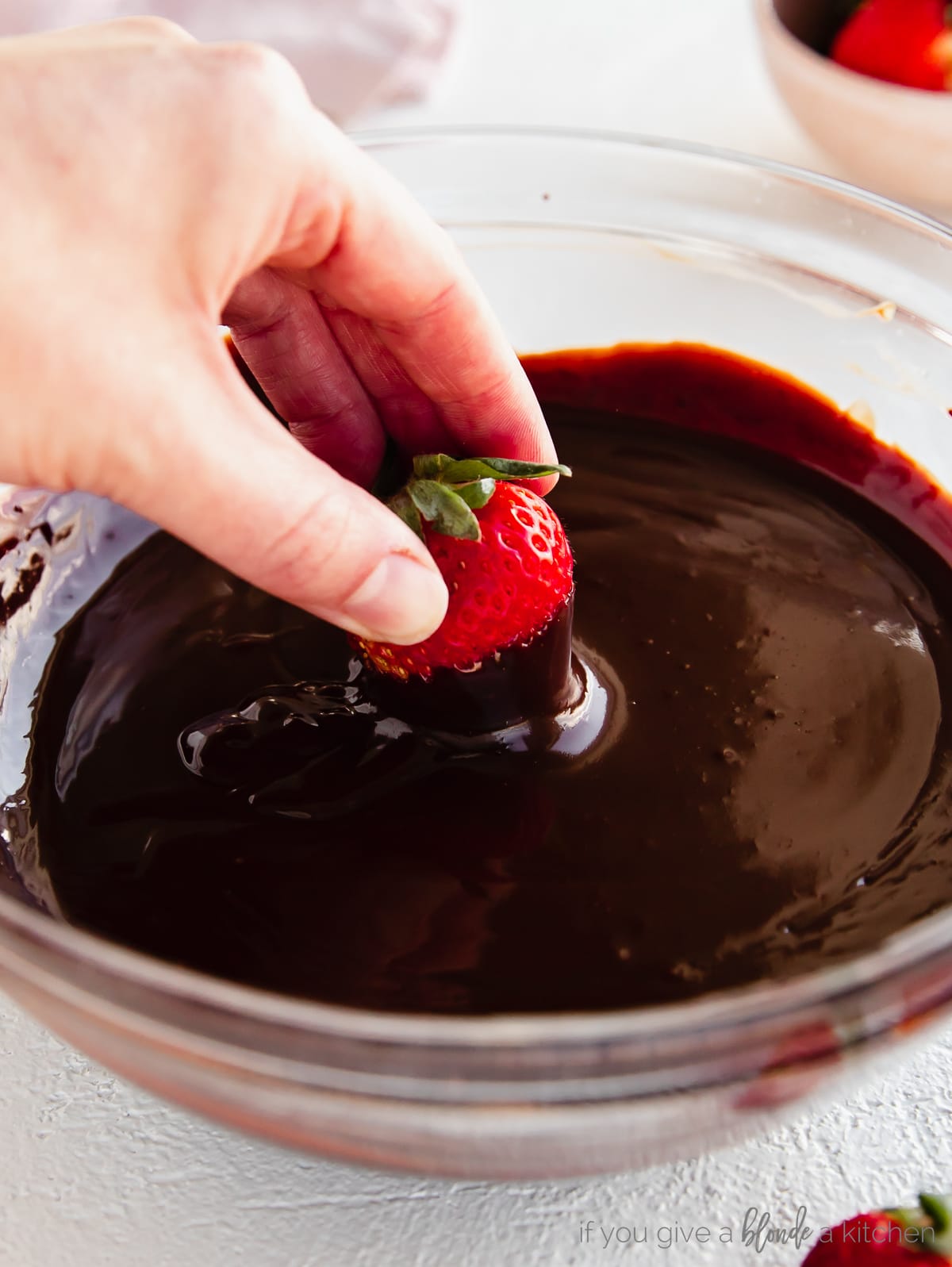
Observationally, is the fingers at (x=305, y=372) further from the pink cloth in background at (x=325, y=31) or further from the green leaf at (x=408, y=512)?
the pink cloth in background at (x=325, y=31)

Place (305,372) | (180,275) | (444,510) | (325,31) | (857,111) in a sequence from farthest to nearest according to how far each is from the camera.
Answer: (325,31) < (857,111) < (305,372) < (444,510) < (180,275)

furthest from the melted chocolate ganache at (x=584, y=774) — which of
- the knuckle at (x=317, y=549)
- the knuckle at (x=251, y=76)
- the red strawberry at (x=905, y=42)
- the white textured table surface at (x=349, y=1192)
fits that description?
the red strawberry at (x=905, y=42)

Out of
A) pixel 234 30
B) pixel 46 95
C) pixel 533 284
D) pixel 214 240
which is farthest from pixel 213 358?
pixel 234 30

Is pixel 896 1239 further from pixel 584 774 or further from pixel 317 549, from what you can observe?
pixel 317 549

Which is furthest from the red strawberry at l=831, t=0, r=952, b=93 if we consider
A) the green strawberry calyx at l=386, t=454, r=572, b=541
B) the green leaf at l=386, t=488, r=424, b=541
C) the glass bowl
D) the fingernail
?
the glass bowl

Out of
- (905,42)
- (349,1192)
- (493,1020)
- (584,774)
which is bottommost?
(349,1192)

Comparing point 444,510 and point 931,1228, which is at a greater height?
point 444,510

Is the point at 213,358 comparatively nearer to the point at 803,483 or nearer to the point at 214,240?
the point at 214,240

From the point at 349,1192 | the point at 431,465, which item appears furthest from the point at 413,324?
the point at 349,1192
